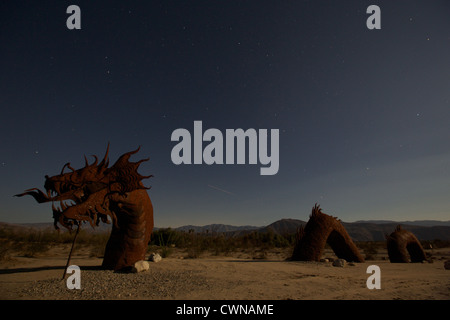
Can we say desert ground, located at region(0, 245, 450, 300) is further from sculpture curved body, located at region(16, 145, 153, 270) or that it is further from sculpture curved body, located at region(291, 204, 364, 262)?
sculpture curved body, located at region(291, 204, 364, 262)

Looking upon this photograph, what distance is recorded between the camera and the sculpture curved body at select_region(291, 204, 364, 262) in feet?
26.6

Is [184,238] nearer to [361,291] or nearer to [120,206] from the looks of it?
[120,206]

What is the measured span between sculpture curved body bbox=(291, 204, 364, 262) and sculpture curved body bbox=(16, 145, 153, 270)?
4989 millimetres

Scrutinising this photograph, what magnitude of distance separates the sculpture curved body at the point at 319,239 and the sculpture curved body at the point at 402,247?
1.52 m

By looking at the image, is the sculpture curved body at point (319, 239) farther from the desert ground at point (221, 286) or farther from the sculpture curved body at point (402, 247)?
the desert ground at point (221, 286)

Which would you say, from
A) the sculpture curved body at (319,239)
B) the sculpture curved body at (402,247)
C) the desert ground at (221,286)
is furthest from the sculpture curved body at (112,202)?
the sculpture curved body at (402,247)

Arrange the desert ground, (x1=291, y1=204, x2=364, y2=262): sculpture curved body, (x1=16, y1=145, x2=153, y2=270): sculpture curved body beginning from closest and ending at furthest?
the desert ground < (x1=16, y1=145, x2=153, y2=270): sculpture curved body < (x1=291, y1=204, x2=364, y2=262): sculpture curved body

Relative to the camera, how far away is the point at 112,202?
219 inches

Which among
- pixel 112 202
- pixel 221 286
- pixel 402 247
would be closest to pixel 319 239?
pixel 402 247

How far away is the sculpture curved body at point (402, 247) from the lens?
29.6 ft

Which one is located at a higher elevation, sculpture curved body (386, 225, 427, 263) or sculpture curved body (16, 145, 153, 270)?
sculpture curved body (16, 145, 153, 270)

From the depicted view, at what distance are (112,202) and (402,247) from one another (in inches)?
392

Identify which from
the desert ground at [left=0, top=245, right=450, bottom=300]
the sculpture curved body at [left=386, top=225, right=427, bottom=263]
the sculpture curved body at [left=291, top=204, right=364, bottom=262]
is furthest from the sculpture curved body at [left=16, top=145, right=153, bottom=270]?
the sculpture curved body at [left=386, top=225, right=427, bottom=263]

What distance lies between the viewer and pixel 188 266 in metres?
6.73
